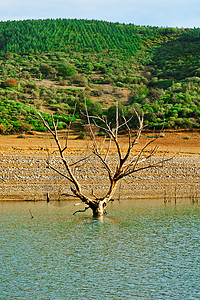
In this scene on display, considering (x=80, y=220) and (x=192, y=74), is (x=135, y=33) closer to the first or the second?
(x=192, y=74)

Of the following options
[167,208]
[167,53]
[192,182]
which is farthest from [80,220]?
[167,53]

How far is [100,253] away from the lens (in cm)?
1012

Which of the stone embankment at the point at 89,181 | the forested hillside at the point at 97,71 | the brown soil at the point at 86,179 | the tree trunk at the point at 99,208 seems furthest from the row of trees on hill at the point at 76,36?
the tree trunk at the point at 99,208

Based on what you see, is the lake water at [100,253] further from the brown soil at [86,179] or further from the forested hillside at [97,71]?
the forested hillside at [97,71]

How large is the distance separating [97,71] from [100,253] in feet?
225

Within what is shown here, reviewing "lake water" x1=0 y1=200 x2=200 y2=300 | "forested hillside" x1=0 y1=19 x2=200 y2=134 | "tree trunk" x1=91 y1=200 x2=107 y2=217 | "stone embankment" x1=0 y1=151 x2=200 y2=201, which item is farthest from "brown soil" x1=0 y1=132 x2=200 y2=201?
"forested hillside" x1=0 y1=19 x2=200 y2=134

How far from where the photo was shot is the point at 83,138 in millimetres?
33625

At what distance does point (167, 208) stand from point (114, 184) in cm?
311

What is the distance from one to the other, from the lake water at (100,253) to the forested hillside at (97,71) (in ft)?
65.5

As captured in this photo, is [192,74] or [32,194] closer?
[32,194]

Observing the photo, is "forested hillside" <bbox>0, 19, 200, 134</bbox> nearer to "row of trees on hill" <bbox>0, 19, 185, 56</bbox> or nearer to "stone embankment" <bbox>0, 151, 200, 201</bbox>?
"row of trees on hill" <bbox>0, 19, 185, 56</bbox>

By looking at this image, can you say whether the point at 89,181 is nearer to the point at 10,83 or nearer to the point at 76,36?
the point at 10,83

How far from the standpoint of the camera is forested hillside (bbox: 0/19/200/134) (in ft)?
136

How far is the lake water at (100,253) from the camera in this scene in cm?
769
